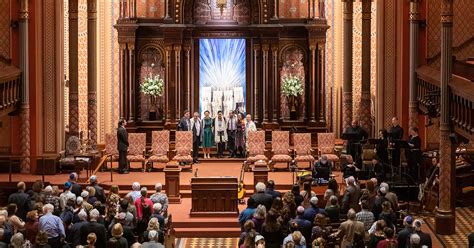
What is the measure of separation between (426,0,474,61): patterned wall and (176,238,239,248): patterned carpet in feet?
29.6

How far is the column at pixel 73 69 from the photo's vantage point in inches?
1303

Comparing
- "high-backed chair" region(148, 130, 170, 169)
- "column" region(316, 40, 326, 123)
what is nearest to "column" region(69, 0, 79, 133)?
"high-backed chair" region(148, 130, 170, 169)

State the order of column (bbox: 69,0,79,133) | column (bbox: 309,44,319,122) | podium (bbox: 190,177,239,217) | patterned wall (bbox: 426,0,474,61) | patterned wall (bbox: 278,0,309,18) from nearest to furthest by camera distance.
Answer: podium (bbox: 190,177,239,217) → patterned wall (bbox: 426,0,474,61) → column (bbox: 69,0,79,133) → column (bbox: 309,44,319,122) → patterned wall (bbox: 278,0,309,18)

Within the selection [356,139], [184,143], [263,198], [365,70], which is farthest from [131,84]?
[263,198]

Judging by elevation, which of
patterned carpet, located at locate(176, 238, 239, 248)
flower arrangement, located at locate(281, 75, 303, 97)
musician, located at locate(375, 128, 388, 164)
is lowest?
patterned carpet, located at locate(176, 238, 239, 248)

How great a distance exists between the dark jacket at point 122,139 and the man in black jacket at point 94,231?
11.6 meters

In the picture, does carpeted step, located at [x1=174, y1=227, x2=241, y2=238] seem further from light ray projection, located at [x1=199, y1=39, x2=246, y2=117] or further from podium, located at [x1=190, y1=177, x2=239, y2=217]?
light ray projection, located at [x1=199, y1=39, x2=246, y2=117]

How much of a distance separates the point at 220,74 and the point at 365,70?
582 cm

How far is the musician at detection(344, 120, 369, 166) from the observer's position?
104 ft

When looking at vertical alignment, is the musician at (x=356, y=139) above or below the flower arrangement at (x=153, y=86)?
below

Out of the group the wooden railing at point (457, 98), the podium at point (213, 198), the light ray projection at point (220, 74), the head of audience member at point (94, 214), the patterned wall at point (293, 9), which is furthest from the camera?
the light ray projection at point (220, 74)

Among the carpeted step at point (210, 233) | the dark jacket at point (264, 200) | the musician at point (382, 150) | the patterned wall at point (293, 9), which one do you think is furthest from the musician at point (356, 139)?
the dark jacket at point (264, 200)

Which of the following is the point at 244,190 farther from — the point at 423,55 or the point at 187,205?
the point at 423,55

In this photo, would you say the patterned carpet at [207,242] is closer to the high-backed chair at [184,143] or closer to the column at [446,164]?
the column at [446,164]
